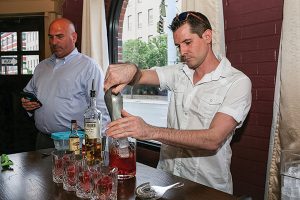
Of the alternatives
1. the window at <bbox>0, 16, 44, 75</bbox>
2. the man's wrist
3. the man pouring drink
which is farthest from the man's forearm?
the window at <bbox>0, 16, 44, 75</bbox>

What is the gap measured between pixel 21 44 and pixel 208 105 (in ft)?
10.9

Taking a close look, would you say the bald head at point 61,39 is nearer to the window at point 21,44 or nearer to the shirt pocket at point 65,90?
the shirt pocket at point 65,90

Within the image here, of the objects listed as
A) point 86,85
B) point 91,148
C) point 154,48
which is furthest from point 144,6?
point 91,148

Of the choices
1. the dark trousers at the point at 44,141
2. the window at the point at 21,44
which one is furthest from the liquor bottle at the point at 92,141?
the window at the point at 21,44

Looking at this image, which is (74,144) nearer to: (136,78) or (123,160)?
(123,160)

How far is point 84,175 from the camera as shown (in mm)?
1271

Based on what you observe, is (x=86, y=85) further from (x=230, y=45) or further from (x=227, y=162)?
(x=227, y=162)

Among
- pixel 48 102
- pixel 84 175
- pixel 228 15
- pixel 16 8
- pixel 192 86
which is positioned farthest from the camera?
pixel 16 8

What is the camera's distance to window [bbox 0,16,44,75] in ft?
14.2

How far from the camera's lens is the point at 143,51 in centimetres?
380

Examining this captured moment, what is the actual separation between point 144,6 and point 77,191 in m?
2.81

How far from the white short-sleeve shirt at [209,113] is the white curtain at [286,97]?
30 centimetres

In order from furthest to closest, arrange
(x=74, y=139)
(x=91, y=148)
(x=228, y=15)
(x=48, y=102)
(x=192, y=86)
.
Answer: (x=48, y=102), (x=228, y=15), (x=192, y=86), (x=74, y=139), (x=91, y=148)

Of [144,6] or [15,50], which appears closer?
[144,6]
